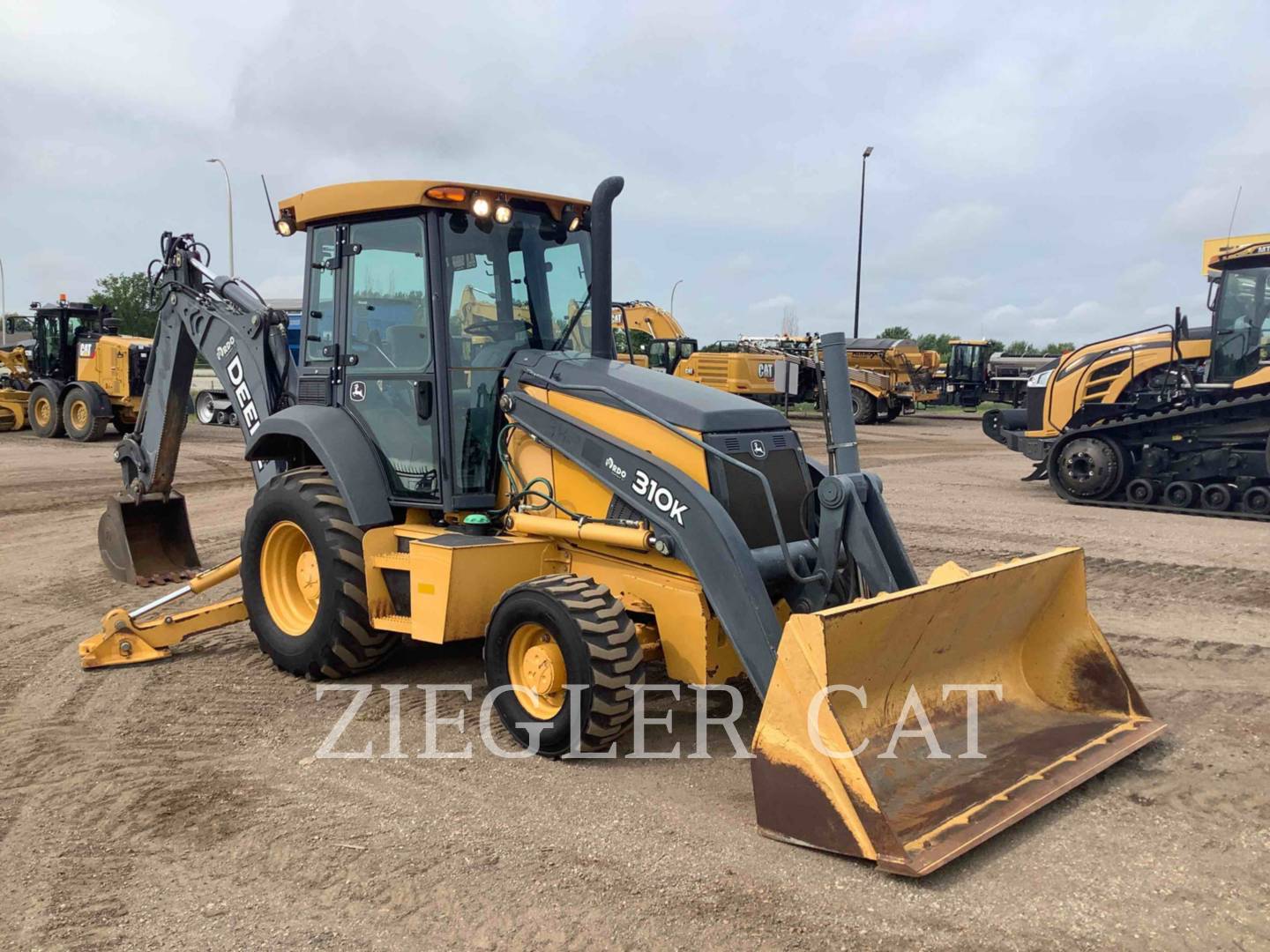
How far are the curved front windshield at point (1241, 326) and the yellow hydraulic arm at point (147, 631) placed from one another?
11.6 m

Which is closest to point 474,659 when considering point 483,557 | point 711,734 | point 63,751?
point 483,557

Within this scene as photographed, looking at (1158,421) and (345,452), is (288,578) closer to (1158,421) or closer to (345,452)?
(345,452)

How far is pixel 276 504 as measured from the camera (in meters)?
5.76

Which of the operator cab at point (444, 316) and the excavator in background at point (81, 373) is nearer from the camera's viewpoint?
the operator cab at point (444, 316)

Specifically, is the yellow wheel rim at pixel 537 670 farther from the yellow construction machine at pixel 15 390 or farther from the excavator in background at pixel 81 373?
the yellow construction machine at pixel 15 390

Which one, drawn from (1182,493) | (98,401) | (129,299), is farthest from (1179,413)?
(129,299)

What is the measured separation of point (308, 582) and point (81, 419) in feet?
55.4

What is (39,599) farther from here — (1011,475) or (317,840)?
(1011,475)

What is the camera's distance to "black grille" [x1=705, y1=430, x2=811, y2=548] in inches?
183

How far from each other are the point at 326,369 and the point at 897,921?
4149 mm

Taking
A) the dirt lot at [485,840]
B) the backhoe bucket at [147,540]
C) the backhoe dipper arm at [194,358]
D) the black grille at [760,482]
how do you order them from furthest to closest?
the backhoe bucket at [147,540]
the backhoe dipper arm at [194,358]
the black grille at [760,482]
the dirt lot at [485,840]

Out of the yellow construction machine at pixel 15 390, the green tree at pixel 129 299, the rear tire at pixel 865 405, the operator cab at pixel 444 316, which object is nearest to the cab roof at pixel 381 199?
the operator cab at pixel 444 316

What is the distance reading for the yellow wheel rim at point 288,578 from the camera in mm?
5855

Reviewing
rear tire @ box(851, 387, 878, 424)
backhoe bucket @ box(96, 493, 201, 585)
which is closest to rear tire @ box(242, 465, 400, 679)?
backhoe bucket @ box(96, 493, 201, 585)
